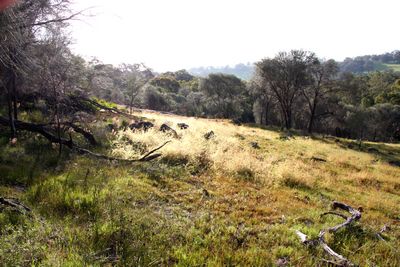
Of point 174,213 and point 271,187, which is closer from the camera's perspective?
point 174,213

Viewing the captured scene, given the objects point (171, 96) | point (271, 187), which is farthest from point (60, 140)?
point (171, 96)

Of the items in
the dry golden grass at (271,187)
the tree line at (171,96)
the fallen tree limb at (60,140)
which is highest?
the tree line at (171,96)

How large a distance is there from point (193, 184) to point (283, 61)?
104 ft

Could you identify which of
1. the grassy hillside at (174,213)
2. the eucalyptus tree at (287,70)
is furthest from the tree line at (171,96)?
the grassy hillside at (174,213)

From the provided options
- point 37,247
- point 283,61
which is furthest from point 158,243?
point 283,61

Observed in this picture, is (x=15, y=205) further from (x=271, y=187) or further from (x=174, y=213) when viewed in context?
(x=271, y=187)

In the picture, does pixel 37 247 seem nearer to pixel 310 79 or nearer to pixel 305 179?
pixel 305 179

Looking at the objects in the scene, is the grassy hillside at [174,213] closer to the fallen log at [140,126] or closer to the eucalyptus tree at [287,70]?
the fallen log at [140,126]

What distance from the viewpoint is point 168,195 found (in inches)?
265

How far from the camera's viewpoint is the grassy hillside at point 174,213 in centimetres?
398

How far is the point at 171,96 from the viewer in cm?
7856

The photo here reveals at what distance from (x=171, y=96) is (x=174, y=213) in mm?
74059

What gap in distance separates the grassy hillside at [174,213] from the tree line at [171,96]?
2.33 metres

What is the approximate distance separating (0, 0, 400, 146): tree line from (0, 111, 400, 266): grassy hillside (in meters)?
2.33
